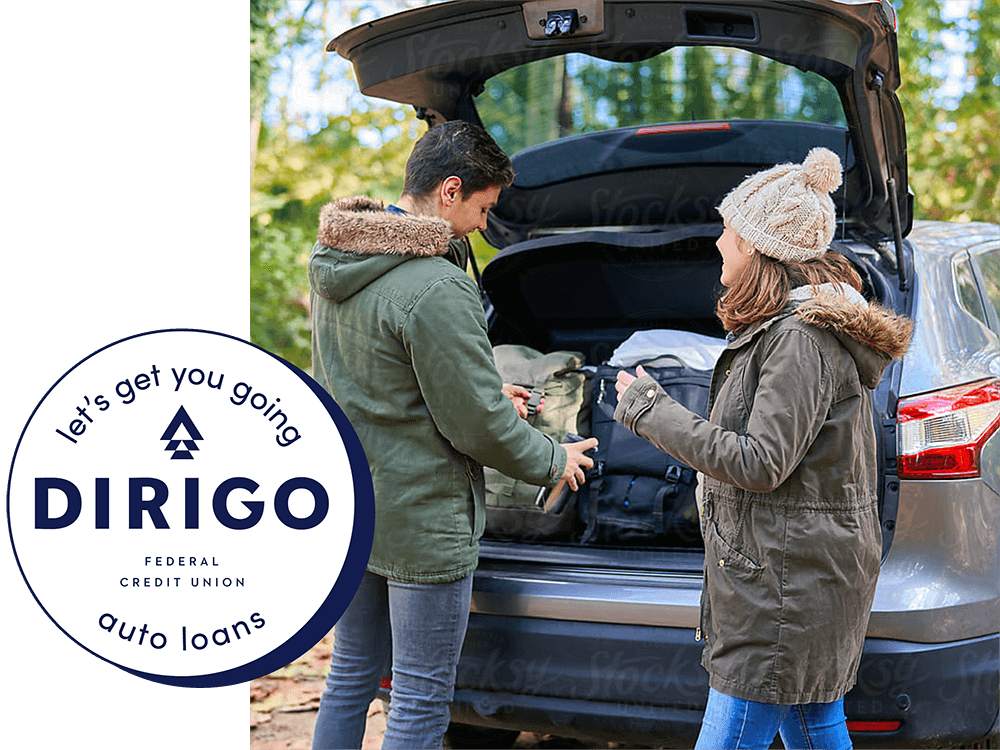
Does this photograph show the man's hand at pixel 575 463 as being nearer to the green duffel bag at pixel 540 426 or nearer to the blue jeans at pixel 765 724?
the green duffel bag at pixel 540 426

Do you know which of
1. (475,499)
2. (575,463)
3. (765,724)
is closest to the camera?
(765,724)

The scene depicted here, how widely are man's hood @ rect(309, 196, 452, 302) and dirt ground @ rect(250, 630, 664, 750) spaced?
1557mm

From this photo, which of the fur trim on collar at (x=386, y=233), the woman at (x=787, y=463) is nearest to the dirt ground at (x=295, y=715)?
the woman at (x=787, y=463)

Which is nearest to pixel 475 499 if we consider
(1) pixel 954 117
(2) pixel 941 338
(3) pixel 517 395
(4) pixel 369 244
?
(3) pixel 517 395

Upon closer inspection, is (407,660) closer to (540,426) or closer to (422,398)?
(422,398)

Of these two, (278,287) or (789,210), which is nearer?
(789,210)

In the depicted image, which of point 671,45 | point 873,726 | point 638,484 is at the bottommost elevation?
point 873,726

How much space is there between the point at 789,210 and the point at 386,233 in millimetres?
862

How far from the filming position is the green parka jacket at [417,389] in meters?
2.12

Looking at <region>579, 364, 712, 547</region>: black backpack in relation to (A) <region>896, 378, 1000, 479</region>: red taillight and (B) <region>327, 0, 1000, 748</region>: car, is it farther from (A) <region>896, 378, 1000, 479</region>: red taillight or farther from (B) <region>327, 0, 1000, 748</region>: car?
(A) <region>896, 378, 1000, 479</region>: red taillight

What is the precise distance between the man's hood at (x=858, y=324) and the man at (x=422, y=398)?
0.67 metres

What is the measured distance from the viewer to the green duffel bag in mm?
2893

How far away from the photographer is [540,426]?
3.08 m

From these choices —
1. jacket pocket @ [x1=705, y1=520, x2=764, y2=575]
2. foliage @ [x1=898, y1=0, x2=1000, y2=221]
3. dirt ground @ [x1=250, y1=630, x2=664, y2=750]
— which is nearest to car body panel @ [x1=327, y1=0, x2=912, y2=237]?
jacket pocket @ [x1=705, y1=520, x2=764, y2=575]
